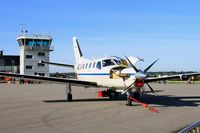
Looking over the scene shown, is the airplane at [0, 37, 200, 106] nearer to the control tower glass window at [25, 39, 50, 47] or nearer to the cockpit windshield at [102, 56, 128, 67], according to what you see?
the cockpit windshield at [102, 56, 128, 67]

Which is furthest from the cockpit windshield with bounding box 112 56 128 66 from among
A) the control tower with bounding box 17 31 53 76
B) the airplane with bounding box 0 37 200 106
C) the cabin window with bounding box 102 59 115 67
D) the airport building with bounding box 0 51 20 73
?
the airport building with bounding box 0 51 20 73

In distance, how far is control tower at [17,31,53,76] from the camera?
78.7m

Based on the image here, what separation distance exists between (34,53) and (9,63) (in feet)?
104

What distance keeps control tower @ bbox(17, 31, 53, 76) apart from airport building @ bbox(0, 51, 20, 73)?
26.0 metres

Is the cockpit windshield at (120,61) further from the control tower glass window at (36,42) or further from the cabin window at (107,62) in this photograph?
the control tower glass window at (36,42)

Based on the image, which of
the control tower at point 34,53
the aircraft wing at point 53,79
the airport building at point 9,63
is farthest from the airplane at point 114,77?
the airport building at point 9,63

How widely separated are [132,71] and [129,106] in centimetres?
187

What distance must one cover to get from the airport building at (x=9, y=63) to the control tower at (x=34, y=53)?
25974 millimetres

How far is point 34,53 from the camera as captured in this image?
81.3 meters

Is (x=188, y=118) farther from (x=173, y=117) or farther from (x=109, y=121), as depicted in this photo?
(x=109, y=121)

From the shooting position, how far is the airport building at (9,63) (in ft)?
356

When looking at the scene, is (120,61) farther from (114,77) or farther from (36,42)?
(36,42)

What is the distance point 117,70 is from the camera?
21.1m

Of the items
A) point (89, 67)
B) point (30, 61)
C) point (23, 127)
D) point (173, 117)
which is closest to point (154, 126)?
point (173, 117)
